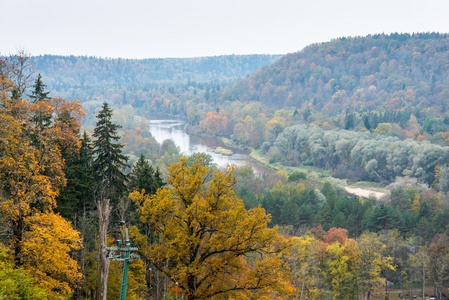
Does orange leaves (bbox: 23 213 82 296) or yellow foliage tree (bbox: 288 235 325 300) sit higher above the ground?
orange leaves (bbox: 23 213 82 296)

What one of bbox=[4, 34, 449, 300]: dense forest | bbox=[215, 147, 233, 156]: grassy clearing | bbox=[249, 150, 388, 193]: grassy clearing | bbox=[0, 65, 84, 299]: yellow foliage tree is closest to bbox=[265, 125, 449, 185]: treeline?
bbox=[4, 34, 449, 300]: dense forest

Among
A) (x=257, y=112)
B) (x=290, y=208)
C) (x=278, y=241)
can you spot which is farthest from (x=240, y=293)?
(x=257, y=112)

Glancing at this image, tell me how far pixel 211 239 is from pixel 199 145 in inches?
4380

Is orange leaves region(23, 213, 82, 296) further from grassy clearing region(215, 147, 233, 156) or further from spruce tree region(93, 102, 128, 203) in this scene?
grassy clearing region(215, 147, 233, 156)

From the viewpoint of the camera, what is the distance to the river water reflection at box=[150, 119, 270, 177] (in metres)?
105

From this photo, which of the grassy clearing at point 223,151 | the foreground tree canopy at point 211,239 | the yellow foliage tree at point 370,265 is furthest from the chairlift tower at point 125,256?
the grassy clearing at point 223,151

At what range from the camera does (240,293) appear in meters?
16.2

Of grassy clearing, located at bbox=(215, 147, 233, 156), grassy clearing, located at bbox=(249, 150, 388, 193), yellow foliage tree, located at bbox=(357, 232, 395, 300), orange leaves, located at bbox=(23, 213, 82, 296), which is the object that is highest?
orange leaves, located at bbox=(23, 213, 82, 296)

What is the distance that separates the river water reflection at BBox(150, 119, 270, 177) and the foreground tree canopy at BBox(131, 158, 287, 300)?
7617 centimetres

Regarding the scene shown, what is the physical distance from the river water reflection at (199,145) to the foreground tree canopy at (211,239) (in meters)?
76.2

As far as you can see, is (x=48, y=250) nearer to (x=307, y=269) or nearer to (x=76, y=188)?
(x=76, y=188)

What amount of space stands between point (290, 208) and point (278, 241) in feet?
123

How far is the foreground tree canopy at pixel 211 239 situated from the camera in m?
16.1

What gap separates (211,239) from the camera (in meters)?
16.5
